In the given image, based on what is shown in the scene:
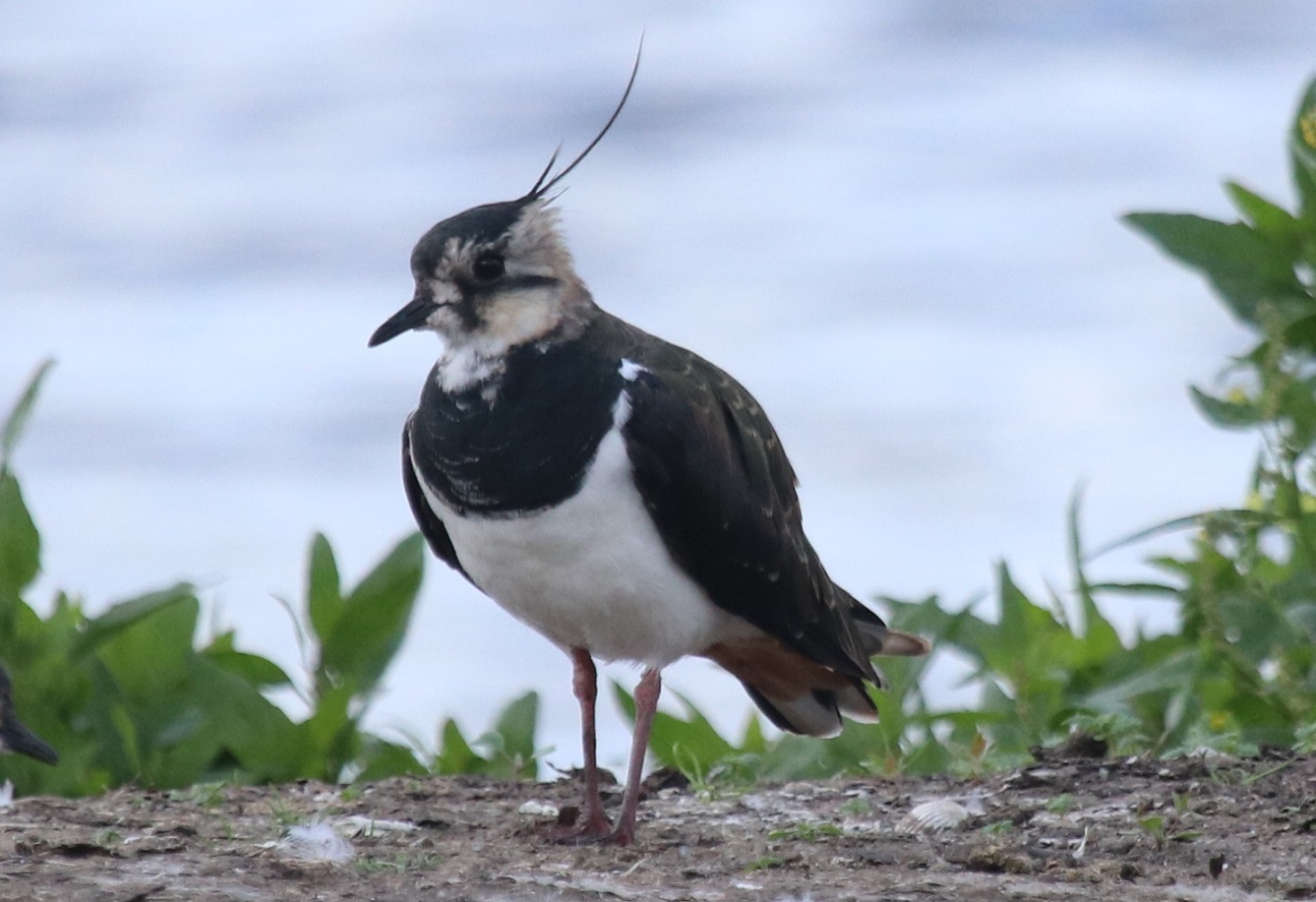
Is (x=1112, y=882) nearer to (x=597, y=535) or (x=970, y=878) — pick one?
(x=970, y=878)

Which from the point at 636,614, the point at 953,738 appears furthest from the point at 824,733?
the point at 636,614

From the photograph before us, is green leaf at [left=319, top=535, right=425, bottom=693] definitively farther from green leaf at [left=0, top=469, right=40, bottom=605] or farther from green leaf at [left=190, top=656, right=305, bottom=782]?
green leaf at [left=0, top=469, right=40, bottom=605]

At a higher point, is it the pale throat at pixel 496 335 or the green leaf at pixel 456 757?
the pale throat at pixel 496 335

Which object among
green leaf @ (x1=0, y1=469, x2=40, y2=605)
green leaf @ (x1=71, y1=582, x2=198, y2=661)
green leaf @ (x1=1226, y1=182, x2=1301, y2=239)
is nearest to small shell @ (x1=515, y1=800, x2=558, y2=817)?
green leaf @ (x1=71, y1=582, x2=198, y2=661)

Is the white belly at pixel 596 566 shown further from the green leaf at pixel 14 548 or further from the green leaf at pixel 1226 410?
the green leaf at pixel 1226 410

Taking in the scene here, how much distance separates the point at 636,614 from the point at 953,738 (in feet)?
5.93

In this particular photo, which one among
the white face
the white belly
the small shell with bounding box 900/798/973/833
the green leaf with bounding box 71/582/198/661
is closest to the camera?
the white belly

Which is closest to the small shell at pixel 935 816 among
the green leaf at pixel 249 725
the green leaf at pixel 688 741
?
the green leaf at pixel 688 741

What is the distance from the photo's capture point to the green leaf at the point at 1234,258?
21.0 ft

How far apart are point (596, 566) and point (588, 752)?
1.87ft

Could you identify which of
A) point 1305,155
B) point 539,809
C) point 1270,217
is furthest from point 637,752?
point 1305,155

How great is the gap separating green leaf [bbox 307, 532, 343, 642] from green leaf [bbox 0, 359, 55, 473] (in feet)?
3.08

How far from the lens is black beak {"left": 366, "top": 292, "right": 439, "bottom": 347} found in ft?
15.4

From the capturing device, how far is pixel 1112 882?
3.98 metres
